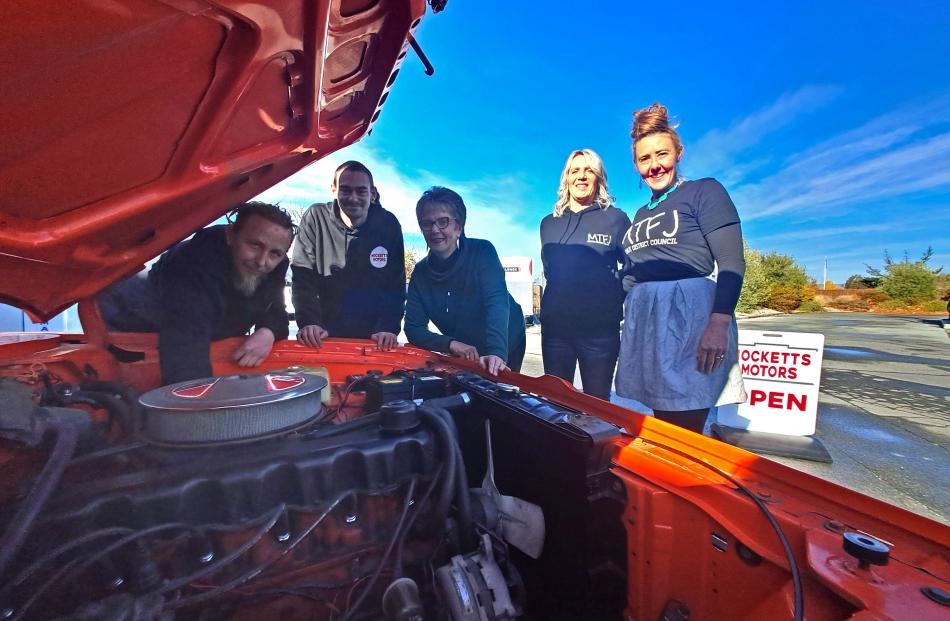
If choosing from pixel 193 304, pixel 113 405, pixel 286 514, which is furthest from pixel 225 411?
pixel 193 304

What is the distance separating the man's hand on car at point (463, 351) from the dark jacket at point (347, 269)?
0.78m

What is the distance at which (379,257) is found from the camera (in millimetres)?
2551

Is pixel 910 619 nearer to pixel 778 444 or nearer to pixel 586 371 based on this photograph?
pixel 586 371

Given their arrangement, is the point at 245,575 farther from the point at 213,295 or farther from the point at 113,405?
the point at 213,295

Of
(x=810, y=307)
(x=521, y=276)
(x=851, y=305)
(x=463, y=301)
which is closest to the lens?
(x=463, y=301)

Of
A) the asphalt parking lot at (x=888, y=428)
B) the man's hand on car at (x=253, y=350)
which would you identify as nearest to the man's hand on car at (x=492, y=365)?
the man's hand on car at (x=253, y=350)

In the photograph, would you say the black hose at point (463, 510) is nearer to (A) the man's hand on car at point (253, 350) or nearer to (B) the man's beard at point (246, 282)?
(A) the man's hand on car at point (253, 350)

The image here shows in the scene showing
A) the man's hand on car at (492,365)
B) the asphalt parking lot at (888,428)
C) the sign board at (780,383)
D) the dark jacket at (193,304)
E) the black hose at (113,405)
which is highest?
the dark jacket at (193,304)

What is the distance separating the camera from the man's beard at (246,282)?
1.70 metres

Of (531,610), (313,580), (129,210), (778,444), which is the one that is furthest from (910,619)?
(778,444)

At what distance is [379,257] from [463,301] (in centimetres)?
68

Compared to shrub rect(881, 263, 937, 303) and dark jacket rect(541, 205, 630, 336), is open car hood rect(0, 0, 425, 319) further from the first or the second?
shrub rect(881, 263, 937, 303)

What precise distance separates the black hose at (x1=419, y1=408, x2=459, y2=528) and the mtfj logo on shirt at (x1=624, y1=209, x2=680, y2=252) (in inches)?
59.6

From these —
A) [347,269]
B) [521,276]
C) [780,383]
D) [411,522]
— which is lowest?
[780,383]
